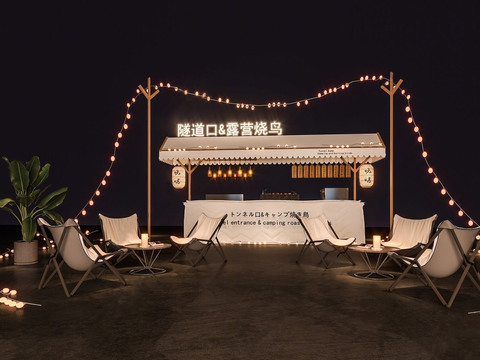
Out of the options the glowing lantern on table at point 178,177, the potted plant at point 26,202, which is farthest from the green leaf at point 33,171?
the glowing lantern on table at point 178,177

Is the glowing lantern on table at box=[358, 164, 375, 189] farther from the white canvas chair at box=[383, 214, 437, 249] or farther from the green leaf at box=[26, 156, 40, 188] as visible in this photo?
the green leaf at box=[26, 156, 40, 188]

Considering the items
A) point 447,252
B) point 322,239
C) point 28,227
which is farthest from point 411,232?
point 28,227

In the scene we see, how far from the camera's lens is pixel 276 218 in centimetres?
891

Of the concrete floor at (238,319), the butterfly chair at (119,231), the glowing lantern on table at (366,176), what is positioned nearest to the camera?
the concrete floor at (238,319)

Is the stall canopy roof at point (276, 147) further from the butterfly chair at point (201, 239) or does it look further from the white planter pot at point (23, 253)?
the white planter pot at point (23, 253)

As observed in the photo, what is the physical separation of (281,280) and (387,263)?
7.94ft

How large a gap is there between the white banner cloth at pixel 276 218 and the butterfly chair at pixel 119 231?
264cm

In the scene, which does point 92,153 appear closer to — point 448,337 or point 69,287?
point 69,287

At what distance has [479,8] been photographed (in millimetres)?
13008

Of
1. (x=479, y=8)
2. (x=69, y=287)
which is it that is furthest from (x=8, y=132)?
(x=479, y=8)

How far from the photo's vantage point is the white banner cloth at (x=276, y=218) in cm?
879

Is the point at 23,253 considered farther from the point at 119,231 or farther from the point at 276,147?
the point at 276,147

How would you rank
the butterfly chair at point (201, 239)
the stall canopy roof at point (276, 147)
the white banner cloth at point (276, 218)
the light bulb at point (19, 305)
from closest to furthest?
1. the light bulb at point (19, 305)
2. the butterfly chair at point (201, 239)
3. the white banner cloth at point (276, 218)
4. the stall canopy roof at point (276, 147)

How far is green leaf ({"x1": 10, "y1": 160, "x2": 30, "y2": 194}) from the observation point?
6.25m
